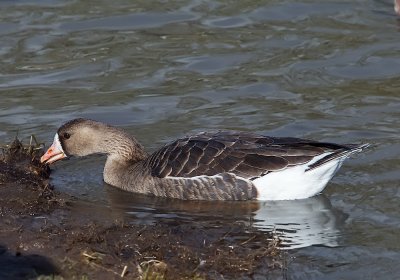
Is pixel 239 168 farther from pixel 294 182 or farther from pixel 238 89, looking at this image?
pixel 238 89

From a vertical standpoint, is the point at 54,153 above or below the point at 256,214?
→ above

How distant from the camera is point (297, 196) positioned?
1076 centimetres

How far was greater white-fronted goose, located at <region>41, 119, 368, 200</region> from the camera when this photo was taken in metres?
10.6

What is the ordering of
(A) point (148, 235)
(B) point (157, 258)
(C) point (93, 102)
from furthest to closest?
(C) point (93, 102) < (A) point (148, 235) < (B) point (157, 258)

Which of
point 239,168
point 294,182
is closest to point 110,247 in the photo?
point 239,168

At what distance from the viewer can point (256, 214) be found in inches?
409

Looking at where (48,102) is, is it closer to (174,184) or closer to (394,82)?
(174,184)

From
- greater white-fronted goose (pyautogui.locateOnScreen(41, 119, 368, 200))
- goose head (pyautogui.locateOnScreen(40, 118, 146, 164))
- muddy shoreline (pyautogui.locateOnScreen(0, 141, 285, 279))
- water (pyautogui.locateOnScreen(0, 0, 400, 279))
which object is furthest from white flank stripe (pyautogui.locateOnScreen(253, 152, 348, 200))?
goose head (pyautogui.locateOnScreen(40, 118, 146, 164))

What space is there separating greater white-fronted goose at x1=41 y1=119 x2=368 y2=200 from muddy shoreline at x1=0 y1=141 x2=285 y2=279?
0.98 meters

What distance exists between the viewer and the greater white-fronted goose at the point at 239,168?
34.9 feet

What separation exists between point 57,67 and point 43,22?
1866mm

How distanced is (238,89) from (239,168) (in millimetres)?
3298

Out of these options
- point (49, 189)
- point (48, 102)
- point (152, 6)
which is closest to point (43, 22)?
point (152, 6)

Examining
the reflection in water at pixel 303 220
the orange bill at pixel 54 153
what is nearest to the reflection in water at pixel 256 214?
the reflection in water at pixel 303 220
